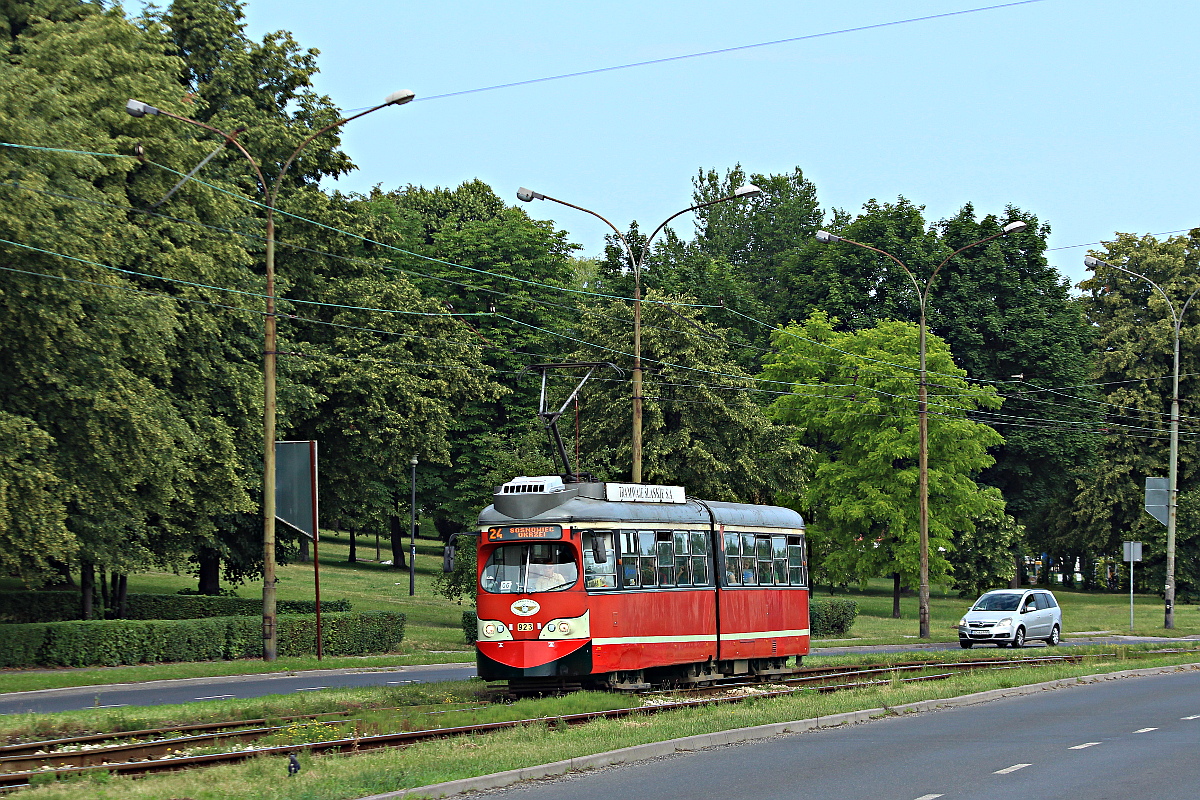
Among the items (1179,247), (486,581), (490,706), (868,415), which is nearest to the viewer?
(490,706)

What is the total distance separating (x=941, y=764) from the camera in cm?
1472

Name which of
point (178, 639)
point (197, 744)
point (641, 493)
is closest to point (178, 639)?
point (178, 639)

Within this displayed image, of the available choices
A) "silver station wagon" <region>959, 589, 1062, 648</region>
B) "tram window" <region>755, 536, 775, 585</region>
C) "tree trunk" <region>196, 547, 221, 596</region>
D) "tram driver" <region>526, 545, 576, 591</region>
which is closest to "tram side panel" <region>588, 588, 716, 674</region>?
"tram driver" <region>526, 545, 576, 591</region>

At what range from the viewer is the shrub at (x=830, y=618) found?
1827 inches

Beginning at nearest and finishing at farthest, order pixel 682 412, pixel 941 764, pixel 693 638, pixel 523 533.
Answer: pixel 941 764 < pixel 523 533 < pixel 693 638 < pixel 682 412

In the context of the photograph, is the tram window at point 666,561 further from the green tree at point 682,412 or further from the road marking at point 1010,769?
the green tree at point 682,412

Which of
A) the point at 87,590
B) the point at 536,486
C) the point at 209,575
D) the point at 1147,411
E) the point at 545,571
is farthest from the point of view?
the point at 1147,411

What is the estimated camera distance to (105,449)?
30.6m

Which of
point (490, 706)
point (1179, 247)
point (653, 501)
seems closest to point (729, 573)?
Answer: point (653, 501)

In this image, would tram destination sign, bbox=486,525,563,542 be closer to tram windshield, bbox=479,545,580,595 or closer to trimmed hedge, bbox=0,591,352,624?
tram windshield, bbox=479,545,580,595

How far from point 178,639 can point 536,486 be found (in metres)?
13.1

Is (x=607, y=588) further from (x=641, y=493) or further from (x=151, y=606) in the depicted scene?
(x=151, y=606)

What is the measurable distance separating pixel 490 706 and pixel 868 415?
41.9 meters

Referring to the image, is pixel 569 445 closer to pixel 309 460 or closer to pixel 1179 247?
pixel 309 460
